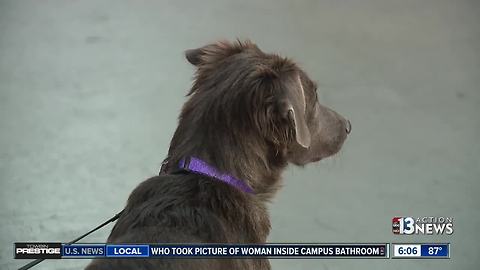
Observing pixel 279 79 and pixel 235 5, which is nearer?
pixel 279 79

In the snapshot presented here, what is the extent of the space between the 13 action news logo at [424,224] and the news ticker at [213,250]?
0.36m

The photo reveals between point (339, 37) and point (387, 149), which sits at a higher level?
point (339, 37)

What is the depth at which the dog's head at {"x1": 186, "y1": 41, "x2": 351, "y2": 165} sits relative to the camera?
2094mm

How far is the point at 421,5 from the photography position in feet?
13.4

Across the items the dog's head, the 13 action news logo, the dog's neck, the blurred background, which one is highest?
the blurred background

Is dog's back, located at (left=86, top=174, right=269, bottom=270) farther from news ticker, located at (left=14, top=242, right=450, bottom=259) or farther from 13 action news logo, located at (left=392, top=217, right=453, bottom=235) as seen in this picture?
13 action news logo, located at (left=392, top=217, right=453, bottom=235)

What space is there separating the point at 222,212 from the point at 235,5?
229cm

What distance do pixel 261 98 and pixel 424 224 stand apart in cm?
217

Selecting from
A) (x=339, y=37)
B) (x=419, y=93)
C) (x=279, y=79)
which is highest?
(x=339, y=37)

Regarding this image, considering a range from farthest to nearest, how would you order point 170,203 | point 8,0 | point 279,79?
point 8,0, point 279,79, point 170,203

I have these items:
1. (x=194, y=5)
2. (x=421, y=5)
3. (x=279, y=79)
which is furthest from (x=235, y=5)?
(x=279, y=79)

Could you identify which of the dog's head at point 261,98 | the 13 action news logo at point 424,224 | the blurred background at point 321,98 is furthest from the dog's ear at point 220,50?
the 13 action news logo at point 424,224

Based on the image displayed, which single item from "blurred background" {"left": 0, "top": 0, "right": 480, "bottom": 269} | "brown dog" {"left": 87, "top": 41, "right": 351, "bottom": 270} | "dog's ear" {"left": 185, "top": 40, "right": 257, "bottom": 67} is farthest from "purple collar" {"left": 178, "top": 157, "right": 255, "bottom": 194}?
"blurred background" {"left": 0, "top": 0, "right": 480, "bottom": 269}

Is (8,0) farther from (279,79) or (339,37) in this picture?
(279,79)
